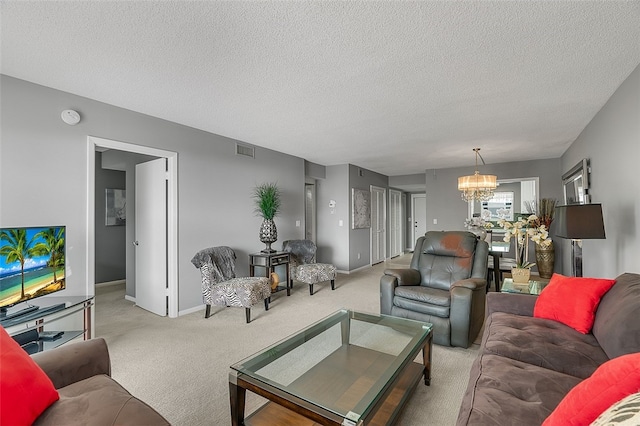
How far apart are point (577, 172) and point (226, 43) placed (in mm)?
4828

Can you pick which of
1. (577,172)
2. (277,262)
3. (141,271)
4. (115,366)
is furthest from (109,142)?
(577,172)

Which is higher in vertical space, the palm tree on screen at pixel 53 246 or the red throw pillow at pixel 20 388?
the palm tree on screen at pixel 53 246

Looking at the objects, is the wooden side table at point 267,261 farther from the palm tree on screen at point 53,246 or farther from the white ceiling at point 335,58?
the palm tree on screen at point 53,246

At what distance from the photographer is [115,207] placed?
18.1 feet

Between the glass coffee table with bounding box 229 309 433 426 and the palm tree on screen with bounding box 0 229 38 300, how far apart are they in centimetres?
177

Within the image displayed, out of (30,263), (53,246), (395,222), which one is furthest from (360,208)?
(30,263)

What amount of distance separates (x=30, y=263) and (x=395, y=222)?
27.1 ft

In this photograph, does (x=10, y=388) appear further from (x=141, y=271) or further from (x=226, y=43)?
(x=141, y=271)

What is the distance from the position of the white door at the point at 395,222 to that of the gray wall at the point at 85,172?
4743mm

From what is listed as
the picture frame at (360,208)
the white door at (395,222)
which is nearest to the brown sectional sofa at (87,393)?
the picture frame at (360,208)

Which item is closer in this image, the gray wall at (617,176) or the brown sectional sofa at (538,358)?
the brown sectional sofa at (538,358)

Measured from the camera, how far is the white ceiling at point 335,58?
163 centimetres

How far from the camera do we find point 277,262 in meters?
4.39

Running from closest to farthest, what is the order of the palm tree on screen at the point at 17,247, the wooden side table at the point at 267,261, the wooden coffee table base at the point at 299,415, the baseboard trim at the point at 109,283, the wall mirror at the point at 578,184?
the wooden coffee table base at the point at 299,415 → the palm tree on screen at the point at 17,247 → the wall mirror at the point at 578,184 → the wooden side table at the point at 267,261 → the baseboard trim at the point at 109,283
